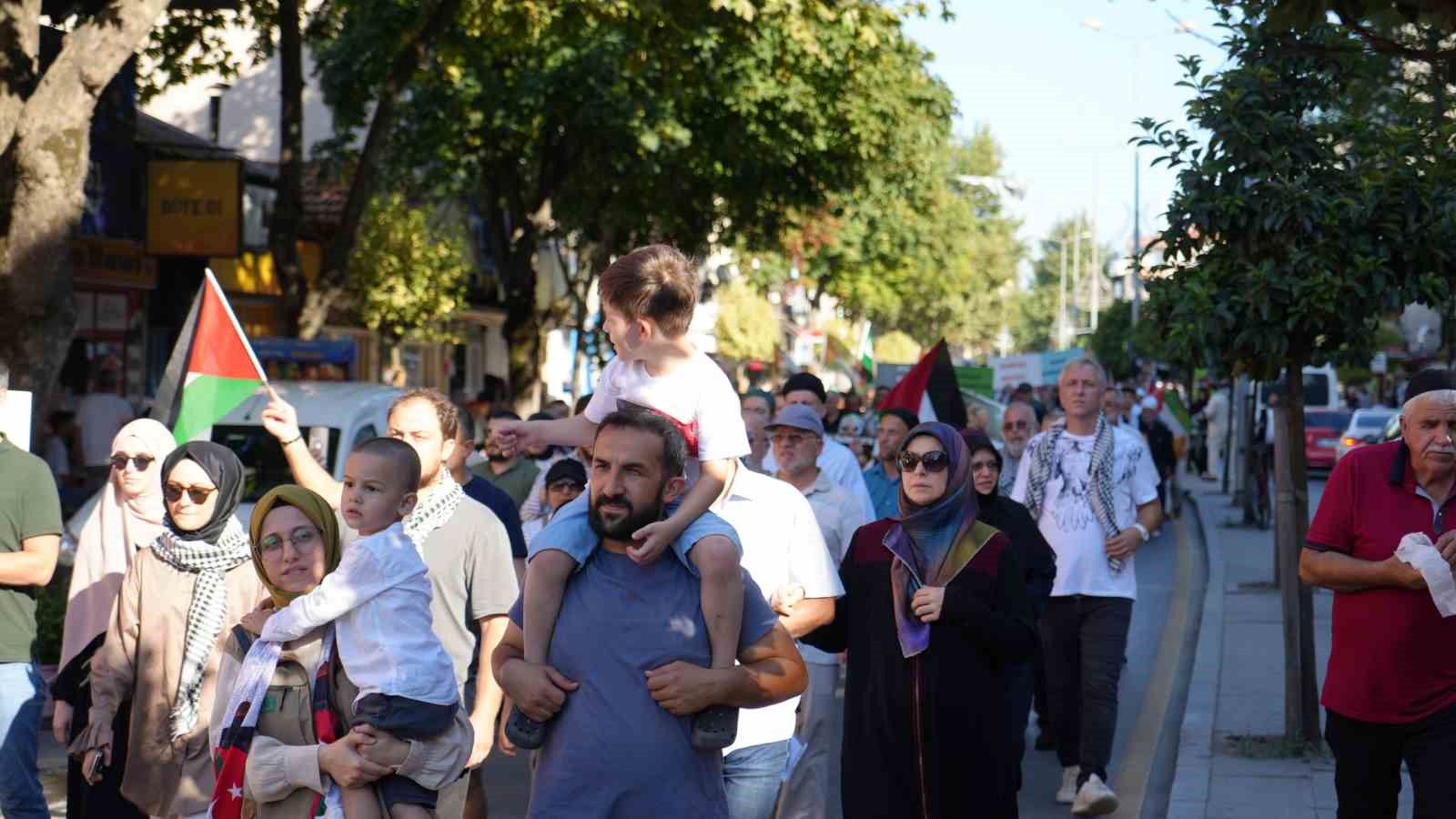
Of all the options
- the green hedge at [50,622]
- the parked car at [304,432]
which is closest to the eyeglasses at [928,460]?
the green hedge at [50,622]

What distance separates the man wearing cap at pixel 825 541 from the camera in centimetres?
625

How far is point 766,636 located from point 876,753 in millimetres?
1678

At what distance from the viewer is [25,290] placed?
37.4 ft

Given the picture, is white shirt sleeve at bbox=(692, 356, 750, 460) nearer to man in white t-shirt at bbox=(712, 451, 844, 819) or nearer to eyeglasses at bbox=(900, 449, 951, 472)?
man in white t-shirt at bbox=(712, 451, 844, 819)

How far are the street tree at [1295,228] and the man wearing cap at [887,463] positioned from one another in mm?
1538

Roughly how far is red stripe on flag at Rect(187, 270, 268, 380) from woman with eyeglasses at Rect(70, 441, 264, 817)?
1.82 m

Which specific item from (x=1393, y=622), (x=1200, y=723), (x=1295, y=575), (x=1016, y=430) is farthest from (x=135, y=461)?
(x=1016, y=430)

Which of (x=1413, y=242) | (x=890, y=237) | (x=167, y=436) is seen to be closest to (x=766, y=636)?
(x=167, y=436)

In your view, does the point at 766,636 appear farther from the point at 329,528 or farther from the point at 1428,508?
the point at 1428,508

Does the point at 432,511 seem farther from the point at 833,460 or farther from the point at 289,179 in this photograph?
the point at 289,179

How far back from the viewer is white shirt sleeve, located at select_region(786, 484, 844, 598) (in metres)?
5.50

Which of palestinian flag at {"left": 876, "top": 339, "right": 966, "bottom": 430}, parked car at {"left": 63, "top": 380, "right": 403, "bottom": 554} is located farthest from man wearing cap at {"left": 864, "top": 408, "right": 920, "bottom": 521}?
parked car at {"left": 63, "top": 380, "right": 403, "bottom": 554}

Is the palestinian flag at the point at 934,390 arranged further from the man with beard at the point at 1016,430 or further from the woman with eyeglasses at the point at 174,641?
the woman with eyeglasses at the point at 174,641

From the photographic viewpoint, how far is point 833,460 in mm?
8148
